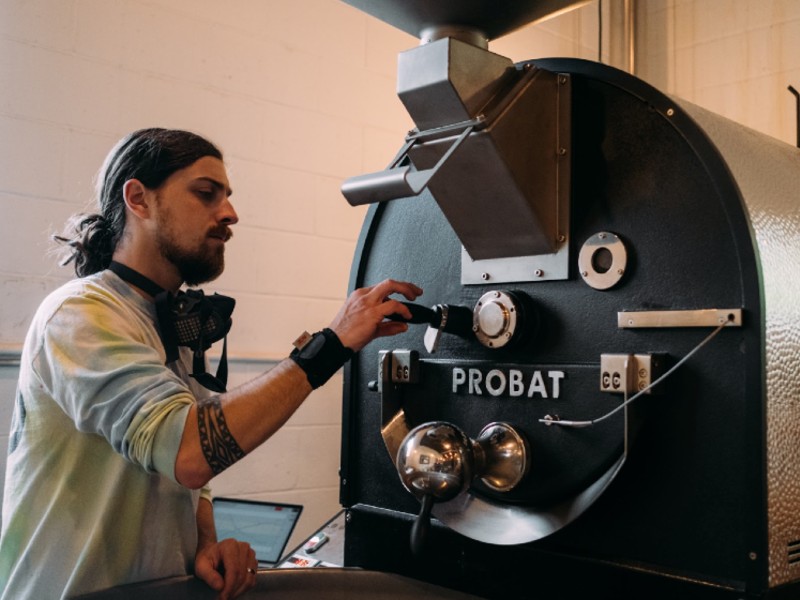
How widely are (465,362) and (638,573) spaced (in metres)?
0.37

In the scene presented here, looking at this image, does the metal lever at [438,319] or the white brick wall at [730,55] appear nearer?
the metal lever at [438,319]

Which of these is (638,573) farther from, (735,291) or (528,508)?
(735,291)

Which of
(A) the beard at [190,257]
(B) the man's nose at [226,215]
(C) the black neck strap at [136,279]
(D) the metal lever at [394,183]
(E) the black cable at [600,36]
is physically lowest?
(C) the black neck strap at [136,279]

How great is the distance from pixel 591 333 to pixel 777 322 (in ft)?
0.73

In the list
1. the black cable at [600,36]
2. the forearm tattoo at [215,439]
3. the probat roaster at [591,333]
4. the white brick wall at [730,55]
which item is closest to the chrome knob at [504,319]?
the probat roaster at [591,333]

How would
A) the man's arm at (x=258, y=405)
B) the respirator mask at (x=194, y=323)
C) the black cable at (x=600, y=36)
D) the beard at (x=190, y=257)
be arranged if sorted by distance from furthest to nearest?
the black cable at (x=600, y=36)
the beard at (x=190, y=257)
the respirator mask at (x=194, y=323)
the man's arm at (x=258, y=405)

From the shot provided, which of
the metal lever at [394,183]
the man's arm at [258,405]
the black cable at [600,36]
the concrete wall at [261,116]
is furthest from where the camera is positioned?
the concrete wall at [261,116]

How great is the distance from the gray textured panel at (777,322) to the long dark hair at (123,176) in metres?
0.91

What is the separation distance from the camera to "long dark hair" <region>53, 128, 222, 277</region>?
1.57 meters

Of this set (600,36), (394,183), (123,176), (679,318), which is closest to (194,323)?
(123,176)

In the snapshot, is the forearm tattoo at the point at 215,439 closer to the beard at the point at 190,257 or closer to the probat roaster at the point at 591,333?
the probat roaster at the point at 591,333

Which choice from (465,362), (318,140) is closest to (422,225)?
(465,362)

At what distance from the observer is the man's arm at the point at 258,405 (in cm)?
120

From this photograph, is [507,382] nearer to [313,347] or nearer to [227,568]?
[313,347]
